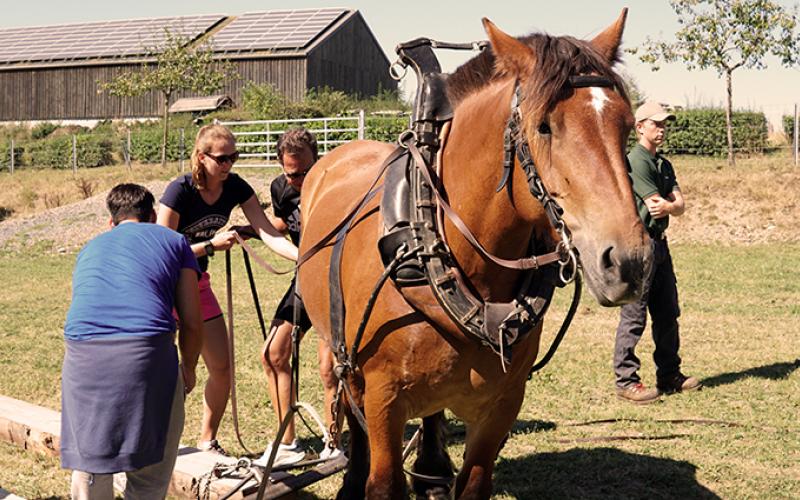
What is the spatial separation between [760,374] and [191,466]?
17.6 ft

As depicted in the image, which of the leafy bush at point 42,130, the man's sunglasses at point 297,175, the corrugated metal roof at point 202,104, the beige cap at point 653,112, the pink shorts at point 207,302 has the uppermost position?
the corrugated metal roof at point 202,104

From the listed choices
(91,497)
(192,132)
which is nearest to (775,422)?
(91,497)

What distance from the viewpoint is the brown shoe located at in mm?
7250

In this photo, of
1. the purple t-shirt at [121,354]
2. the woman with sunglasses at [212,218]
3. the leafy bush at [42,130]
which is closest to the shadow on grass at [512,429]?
the woman with sunglasses at [212,218]

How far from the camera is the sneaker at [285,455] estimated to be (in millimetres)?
5311

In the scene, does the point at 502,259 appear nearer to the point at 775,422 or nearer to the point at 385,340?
the point at 385,340

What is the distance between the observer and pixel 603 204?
2.78 metres

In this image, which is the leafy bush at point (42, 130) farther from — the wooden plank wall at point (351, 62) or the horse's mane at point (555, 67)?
the horse's mane at point (555, 67)

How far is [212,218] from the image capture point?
5.60 metres

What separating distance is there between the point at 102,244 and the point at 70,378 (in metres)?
0.59

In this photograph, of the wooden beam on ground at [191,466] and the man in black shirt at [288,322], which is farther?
the man in black shirt at [288,322]

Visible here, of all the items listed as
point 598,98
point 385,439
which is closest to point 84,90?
point 385,439

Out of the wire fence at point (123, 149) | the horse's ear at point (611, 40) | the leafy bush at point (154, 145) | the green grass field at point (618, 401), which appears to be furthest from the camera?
the leafy bush at point (154, 145)

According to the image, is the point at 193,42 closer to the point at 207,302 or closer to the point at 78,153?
the point at 78,153
